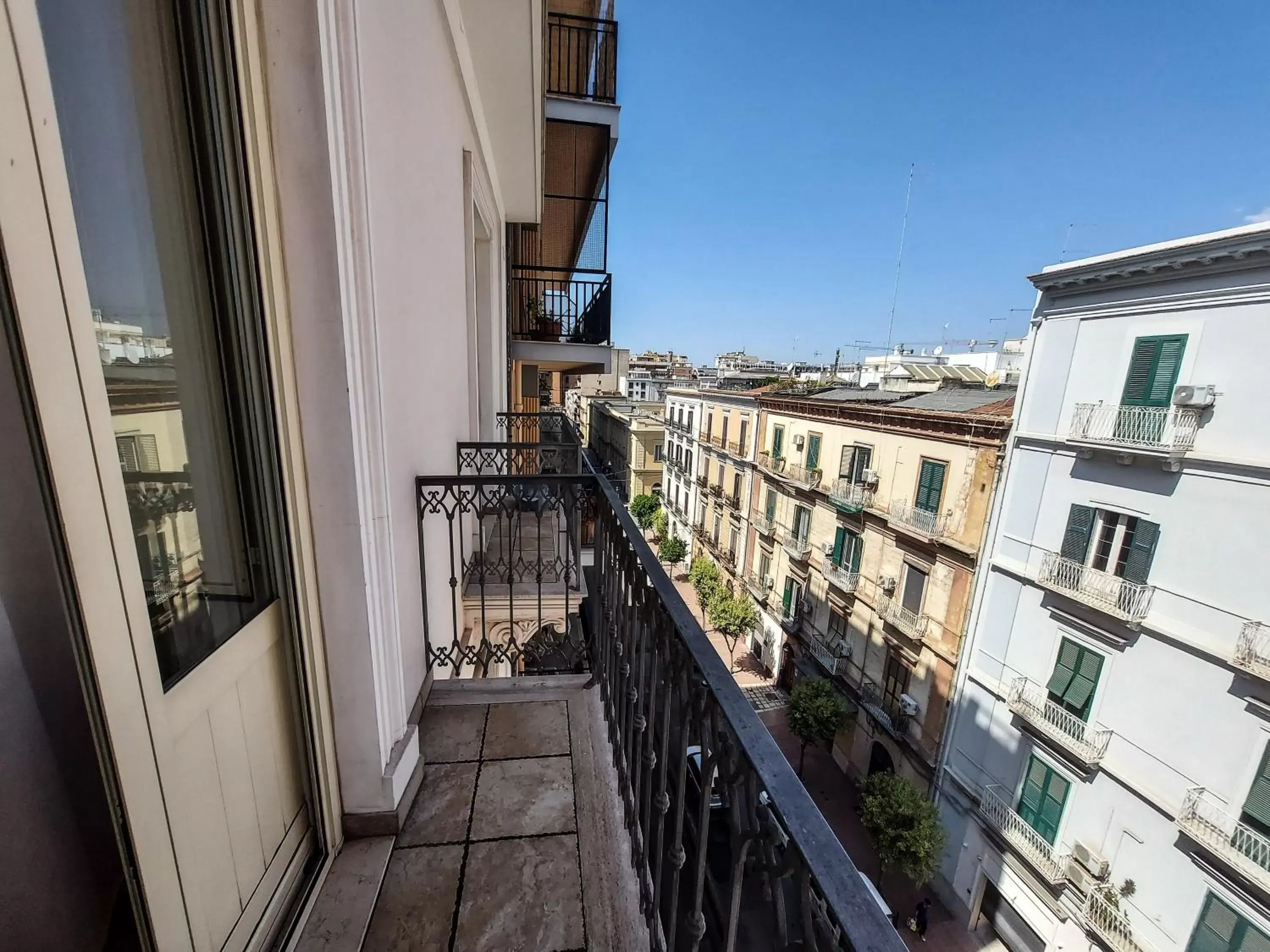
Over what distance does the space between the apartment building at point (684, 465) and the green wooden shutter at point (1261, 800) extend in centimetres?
1425

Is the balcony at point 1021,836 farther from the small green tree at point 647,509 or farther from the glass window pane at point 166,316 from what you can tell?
the small green tree at point 647,509

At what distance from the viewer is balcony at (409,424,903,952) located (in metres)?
0.69

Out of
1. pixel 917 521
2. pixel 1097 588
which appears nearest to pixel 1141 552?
pixel 1097 588

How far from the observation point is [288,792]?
1404 mm

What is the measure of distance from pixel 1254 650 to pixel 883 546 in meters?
5.19

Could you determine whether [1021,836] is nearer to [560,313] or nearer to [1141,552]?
[1141,552]

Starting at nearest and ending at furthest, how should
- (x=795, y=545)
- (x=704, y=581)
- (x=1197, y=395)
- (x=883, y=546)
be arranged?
(x=1197, y=395) < (x=883, y=546) < (x=795, y=545) < (x=704, y=581)

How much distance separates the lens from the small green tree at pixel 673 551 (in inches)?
795

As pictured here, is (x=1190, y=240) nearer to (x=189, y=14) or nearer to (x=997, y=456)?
(x=997, y=456)

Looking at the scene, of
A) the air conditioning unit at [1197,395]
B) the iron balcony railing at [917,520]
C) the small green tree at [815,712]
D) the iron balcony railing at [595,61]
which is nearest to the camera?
the iron balcony railing at [595,61]

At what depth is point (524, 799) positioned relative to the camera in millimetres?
1809

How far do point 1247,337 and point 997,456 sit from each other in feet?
10.2

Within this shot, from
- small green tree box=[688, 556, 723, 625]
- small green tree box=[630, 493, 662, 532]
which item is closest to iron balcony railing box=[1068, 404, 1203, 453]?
small green tree box=[688, 556, 723, 625]

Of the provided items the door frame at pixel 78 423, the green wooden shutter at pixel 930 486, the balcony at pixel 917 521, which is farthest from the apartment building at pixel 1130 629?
the door frame at pixel 78 423
